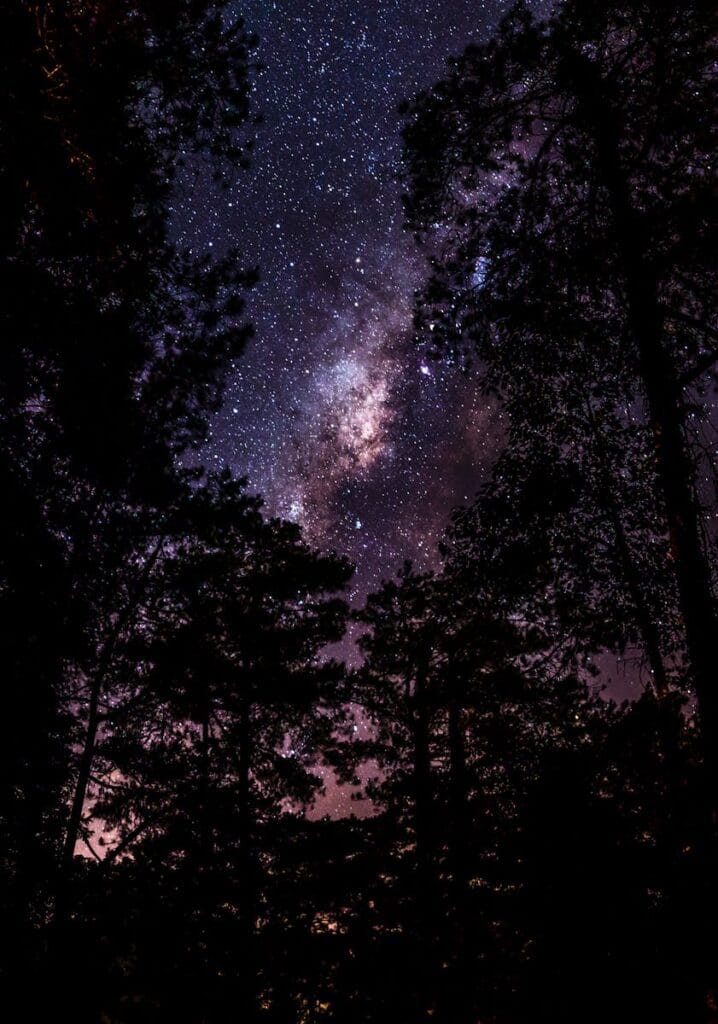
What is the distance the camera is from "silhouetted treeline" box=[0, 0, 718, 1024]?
628cm

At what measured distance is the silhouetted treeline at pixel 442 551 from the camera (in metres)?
6.28

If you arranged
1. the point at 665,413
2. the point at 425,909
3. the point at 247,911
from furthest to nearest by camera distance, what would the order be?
the point at 247,911
the point at 425,909
the point at 665,413

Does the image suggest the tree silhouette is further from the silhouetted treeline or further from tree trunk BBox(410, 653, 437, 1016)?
tree trunk BBox(410, 653, 437, 1016)

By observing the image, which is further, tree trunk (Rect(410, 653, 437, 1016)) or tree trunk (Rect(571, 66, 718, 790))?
tree trunk (Rect(410, 653, 437, 1016))

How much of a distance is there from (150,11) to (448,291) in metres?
4.64

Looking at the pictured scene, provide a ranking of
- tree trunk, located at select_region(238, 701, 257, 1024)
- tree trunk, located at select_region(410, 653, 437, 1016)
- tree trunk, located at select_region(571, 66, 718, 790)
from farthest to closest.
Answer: tree trunk, located at select_region(238, 701, 257, 1024) → tree trunk, located at select_region(410, 653, 437, 1016) → tree trunk, located at select_region(571, 66, 718, 790)

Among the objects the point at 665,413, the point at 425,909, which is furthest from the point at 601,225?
the point at 425,909

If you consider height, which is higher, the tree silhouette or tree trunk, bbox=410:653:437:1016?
the tree silhouette

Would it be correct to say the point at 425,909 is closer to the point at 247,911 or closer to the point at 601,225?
the point at 247,911

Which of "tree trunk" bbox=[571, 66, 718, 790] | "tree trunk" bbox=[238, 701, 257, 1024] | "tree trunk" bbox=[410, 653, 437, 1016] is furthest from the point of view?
"tree trunk" bbox=[238, 701, 257, 1024]

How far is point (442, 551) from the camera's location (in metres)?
9.34

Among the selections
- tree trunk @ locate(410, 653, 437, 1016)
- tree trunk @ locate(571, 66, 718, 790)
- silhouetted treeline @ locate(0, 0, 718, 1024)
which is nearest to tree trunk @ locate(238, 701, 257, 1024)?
silhouetted treeline @ locate(0, 0, 718, 1024)

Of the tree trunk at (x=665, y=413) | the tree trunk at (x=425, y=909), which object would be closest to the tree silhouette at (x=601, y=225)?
the tree trunk at (x=665, y=413)

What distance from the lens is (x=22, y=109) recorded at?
564 cm
